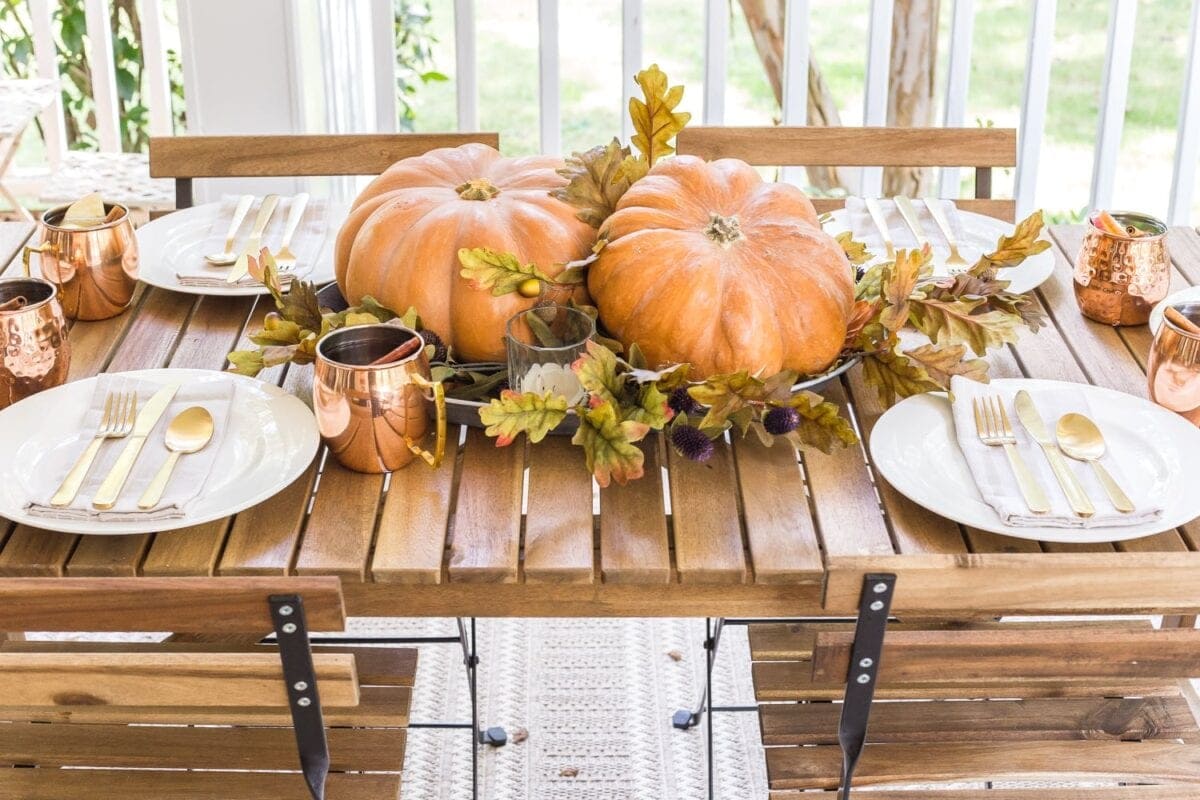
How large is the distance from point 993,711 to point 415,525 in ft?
2.19

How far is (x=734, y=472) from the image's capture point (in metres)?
1.31

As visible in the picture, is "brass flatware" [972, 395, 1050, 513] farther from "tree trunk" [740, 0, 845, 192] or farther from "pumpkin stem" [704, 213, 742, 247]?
"tree trunk" [740, 0, 845, 192]

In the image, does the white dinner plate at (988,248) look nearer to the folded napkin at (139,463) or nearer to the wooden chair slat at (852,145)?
the wooden chair slat at (852,145)

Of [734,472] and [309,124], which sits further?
[309,124]

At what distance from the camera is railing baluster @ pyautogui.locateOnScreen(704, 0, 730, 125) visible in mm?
2693

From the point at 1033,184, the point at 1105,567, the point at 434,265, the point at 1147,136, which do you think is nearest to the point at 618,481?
the point at 434,265

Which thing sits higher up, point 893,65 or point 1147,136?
point 893,65

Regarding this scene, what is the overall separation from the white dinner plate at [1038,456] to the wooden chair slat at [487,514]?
352 mm

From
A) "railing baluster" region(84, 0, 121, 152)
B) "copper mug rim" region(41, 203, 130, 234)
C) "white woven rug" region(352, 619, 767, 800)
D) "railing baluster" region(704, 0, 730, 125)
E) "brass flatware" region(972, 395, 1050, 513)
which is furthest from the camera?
"railing baluster" region(84, 0, 121, 152)

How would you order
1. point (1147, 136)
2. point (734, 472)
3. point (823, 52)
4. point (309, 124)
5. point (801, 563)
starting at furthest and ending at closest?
point (823, 52), point (1147, 136), point (309, 124), point (734, 472), point (801, 563)

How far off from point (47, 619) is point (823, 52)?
Result: 4296 mm

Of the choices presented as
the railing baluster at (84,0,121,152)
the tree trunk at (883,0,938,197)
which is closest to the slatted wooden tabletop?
the railing baluster at (84,0,121,152)

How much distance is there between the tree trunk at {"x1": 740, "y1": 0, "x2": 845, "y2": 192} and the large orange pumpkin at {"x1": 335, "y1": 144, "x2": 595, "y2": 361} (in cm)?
252

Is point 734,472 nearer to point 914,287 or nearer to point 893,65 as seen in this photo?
point 914,287
